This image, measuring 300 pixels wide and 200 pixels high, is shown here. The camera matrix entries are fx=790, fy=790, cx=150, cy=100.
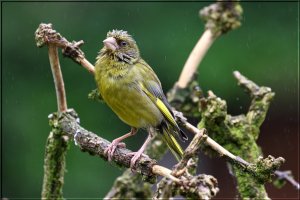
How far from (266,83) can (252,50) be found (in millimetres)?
499

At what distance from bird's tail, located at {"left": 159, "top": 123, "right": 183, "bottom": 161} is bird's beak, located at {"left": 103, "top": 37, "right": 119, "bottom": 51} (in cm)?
52

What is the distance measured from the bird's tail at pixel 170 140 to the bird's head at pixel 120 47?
43 cm

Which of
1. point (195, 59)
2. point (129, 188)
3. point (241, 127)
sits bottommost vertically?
point (129, 188)

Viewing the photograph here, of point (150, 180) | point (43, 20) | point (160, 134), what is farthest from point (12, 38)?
point (150, 180)

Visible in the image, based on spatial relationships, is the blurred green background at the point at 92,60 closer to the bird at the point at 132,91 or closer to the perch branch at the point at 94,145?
the bird at the point at 132,91

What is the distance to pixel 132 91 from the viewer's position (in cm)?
445

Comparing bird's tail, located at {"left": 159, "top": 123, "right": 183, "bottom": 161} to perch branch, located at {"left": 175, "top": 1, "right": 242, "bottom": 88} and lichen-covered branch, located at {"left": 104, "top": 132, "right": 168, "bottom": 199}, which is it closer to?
lichen-covered branch, located at {"left": 104, "top": 132, "right": 168, "bottom": 199}

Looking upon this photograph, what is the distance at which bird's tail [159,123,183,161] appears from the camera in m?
A: 4.42

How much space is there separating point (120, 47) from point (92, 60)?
511cm

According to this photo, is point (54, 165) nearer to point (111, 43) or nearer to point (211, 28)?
point (111, 43)

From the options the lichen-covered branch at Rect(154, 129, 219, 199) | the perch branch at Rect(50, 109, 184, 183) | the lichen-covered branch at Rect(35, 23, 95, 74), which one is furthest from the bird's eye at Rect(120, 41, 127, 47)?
the lichen-covered branch at Rect(154, 129, 219, 199)

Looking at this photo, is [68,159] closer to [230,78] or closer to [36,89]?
[36,89]

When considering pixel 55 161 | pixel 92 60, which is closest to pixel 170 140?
pixel 55 161

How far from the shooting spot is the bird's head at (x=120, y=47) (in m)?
4.51
